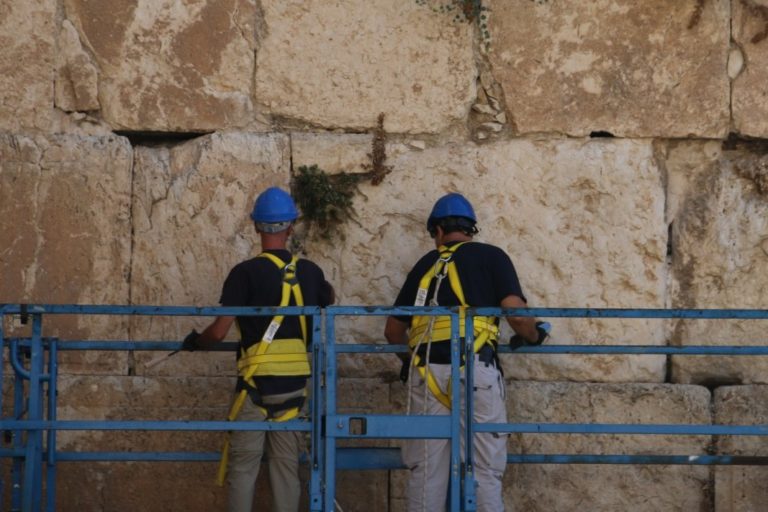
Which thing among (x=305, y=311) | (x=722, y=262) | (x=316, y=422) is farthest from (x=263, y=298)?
(x=722, y=262)

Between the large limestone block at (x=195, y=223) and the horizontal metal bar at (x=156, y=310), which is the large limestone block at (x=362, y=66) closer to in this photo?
the large limestone block at (x=195, y=223)

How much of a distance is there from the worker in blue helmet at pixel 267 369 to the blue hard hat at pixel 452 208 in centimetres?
77

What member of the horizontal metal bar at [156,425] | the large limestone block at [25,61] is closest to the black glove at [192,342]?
the horizontal metal bar at [156,425]

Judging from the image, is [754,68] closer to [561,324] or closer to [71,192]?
[561,324]

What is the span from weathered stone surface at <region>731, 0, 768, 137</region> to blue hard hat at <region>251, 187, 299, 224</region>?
253 centimetres

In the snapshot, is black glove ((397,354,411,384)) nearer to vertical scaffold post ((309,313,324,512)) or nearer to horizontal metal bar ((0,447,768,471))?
horizontal metal bar ((0,447,768,471))

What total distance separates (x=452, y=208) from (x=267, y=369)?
1.24 meters

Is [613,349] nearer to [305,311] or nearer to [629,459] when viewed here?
[629,459]

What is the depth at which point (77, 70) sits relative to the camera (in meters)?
7.13

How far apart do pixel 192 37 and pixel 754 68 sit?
120 inches

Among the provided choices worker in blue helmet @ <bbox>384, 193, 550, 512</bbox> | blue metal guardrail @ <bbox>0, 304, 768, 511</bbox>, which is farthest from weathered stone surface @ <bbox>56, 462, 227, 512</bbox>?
worker in blue helmet @ <bbox>384, 193, 550, 512</bbox>

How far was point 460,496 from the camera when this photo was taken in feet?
18.7

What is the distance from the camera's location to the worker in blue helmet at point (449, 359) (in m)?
6.09

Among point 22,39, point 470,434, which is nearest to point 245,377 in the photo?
point 470,434
